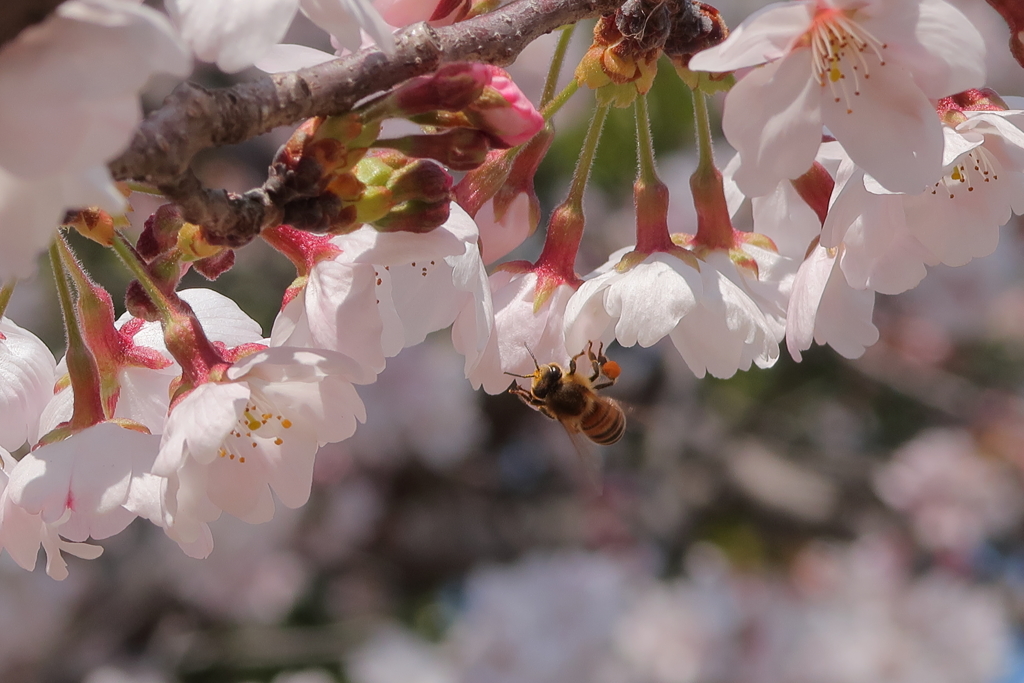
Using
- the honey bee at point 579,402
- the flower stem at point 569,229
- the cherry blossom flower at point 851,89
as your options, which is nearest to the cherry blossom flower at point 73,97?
the cherry blossom flower at point 851,89

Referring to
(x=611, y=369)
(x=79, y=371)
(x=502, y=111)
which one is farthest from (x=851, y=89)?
(x=79, y=371)

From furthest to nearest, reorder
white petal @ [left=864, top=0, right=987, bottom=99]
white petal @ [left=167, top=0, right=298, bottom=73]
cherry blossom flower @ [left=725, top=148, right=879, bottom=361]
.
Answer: cherry blossom flower @ [left=725, top=148, right=879, bottom=361] < white petal @ [left=864, top=0, right=987, bottom=99] < white petal @ [left=167, top=0, right=298, bottom=73]

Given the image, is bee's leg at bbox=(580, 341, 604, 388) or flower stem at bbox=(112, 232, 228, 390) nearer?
flower stem at bbox=(112, 232, 228, 390)

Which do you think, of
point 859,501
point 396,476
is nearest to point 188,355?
point 859,501

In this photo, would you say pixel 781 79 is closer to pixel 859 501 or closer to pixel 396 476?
pixel 859 501

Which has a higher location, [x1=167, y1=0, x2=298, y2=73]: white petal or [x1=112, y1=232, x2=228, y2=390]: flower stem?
[x1=167, y1=0, x2=298, y2=73]: white petal

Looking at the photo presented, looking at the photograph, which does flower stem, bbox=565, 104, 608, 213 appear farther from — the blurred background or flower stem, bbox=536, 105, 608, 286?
the blurred background

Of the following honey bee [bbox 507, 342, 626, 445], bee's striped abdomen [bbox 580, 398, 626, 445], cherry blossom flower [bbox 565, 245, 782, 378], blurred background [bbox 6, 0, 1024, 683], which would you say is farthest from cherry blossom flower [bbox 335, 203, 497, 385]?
blurred background [bbox 6, 0, 1024, 683]
